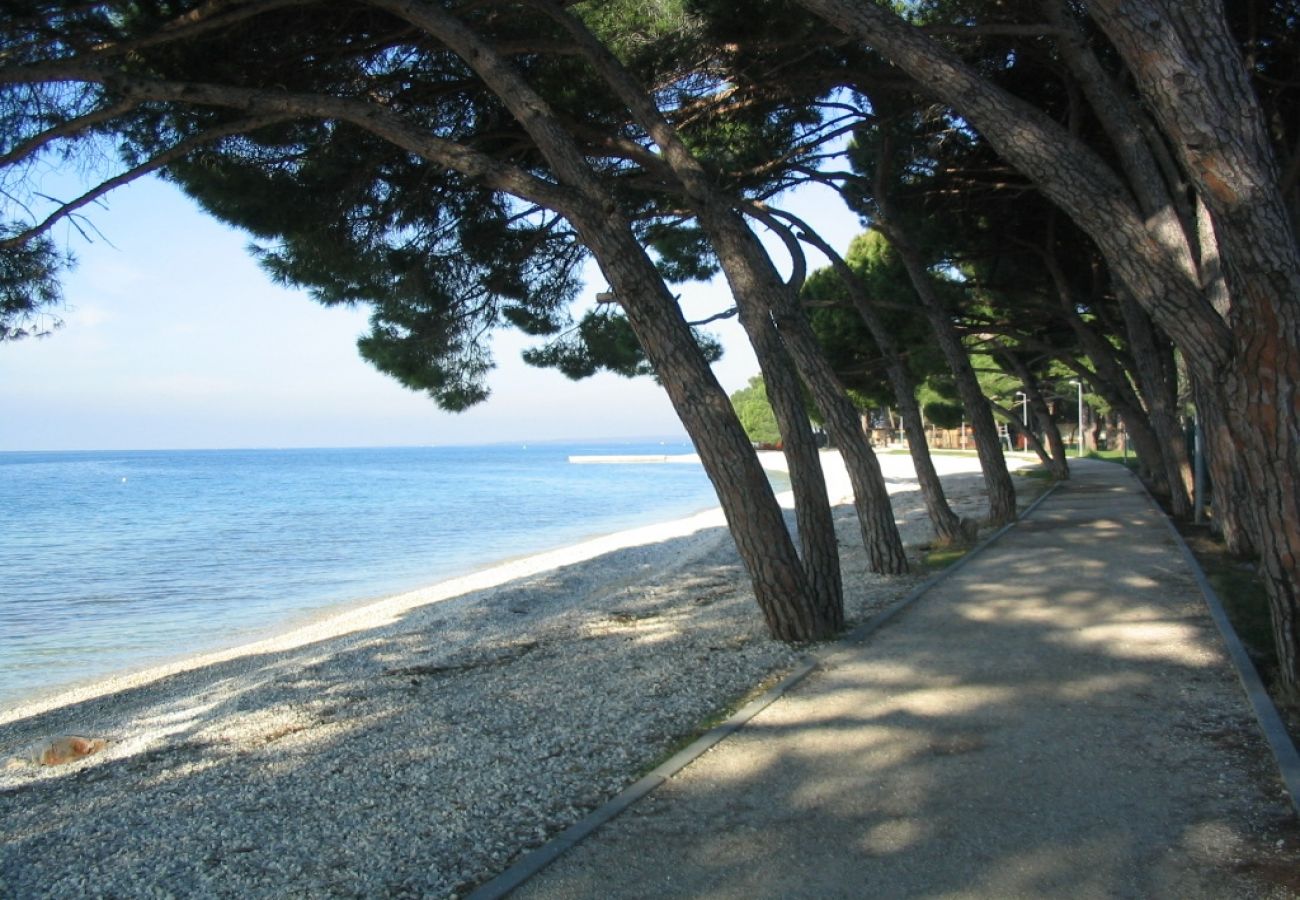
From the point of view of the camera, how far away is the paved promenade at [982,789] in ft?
10.1

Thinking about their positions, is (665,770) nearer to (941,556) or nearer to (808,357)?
(808,357)

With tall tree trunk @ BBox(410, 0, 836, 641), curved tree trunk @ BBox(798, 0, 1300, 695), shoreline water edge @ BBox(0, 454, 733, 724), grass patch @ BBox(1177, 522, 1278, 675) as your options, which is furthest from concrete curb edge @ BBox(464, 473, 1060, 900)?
shoreline water edge @ BBox(0, 454, 733, 724)

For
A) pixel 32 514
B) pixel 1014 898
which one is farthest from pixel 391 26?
pixel 32 514

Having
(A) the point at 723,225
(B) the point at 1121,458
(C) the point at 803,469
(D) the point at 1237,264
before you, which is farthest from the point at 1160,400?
(B) the point at 1121,458

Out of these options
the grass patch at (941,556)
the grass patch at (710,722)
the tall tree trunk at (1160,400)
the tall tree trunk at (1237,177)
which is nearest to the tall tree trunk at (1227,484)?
the grass patch at (941,556)

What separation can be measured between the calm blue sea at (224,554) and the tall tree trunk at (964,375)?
9.36m

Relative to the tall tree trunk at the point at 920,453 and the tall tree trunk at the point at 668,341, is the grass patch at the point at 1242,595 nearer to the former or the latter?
the tall tree trunk at the point at 920,453

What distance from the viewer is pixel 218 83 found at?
655cm

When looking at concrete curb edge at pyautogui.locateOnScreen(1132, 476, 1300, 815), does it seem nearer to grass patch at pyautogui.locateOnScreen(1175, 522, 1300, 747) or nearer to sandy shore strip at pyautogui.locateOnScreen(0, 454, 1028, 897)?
grass patch at pyautogui.locateOnScreen(1175, 522, 1300, 747)

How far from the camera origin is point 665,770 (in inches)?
163

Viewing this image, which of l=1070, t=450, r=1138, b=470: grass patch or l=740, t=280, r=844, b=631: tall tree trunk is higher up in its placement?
l=740, t=280, r=844, b=631: tall tree trunk

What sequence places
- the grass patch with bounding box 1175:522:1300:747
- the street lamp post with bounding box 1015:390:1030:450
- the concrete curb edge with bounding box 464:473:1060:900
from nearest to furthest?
the concrete curb edge with bounding box 464:473:1060:900 < the grass patch with bounding box 1175:522:1300:747 < the street lamp post with bounding box 1015:390:1030:450

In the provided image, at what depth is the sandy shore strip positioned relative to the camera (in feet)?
11.7

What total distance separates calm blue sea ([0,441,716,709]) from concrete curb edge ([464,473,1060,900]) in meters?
8.81
